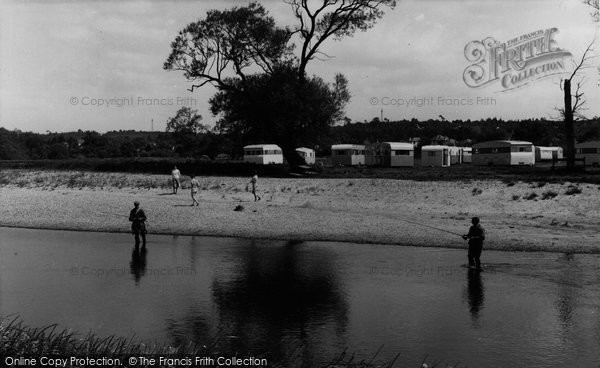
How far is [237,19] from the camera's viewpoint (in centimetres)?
5409

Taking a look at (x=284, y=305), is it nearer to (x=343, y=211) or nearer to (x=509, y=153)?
(x=343, y=211)

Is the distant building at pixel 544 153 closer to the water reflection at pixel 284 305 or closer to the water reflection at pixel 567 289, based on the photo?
the water reflection at pixel 567 289

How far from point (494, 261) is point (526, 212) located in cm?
1110

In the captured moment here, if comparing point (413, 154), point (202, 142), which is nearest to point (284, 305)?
point (413, 154)

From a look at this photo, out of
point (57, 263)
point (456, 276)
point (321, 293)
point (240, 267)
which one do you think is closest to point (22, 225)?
point (57, 263)

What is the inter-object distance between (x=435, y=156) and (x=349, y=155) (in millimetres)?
10450

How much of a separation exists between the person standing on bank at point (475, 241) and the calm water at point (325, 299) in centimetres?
63

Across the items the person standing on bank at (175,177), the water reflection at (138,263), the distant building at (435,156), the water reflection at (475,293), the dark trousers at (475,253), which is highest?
the distant building at (435,156)

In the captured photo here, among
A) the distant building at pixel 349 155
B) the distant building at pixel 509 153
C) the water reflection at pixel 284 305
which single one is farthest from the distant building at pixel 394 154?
the water reflection at pixel 284 305

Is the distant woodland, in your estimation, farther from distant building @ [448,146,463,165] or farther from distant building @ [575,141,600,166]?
distant building @ [575,141,600,166]

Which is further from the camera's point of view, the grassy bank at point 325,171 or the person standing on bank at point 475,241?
the grassy bank at point 325,171

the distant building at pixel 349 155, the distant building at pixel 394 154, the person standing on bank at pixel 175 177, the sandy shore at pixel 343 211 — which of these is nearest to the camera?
the sandy shore at pixel 343 211

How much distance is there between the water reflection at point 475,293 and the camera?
48.4ft

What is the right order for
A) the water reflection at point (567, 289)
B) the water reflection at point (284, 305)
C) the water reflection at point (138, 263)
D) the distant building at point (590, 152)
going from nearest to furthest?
the water reflection at point (284, 305) < the water reflection at point (567, 289) < the water reflection at point (138, 263) < the distant building at point (590, 152)
